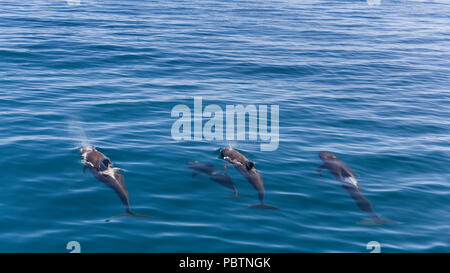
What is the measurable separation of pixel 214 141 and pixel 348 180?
521 centimetres

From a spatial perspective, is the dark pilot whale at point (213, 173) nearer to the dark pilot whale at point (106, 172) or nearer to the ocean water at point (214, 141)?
the ocean water at point (214, 141)

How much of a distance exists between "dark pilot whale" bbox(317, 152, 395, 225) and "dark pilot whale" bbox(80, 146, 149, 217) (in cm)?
597

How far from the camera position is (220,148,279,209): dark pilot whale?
48.1 ft

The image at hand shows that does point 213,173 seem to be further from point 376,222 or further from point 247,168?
point 376,222

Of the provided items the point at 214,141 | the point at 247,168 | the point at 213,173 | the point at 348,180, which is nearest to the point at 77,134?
the point at 214,141

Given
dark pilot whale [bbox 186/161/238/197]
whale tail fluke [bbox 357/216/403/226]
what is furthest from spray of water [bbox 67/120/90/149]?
whale tail fluke [bbox 357/216/403/226]

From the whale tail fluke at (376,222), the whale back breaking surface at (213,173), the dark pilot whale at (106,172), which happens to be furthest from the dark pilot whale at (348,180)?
the dark pilot whale at (106,172)

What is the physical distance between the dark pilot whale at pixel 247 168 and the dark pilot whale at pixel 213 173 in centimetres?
53

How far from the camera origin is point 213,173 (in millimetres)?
15820

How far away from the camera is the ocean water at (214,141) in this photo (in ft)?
42.1

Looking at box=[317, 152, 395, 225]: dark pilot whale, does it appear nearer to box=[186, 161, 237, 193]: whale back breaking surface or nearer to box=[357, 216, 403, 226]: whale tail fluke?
box=[357, 216, 403, 226]: whale tail fluke
